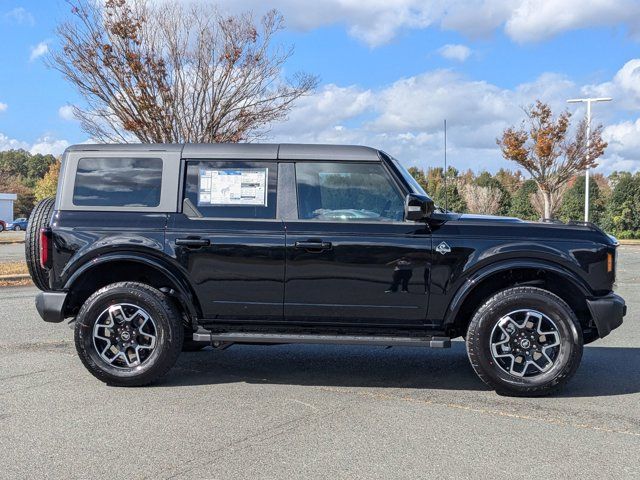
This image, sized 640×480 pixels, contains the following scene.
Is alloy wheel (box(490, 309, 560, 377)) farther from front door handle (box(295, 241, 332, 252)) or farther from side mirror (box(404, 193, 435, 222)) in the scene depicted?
front door handle (box(295, 241, 332, 252))

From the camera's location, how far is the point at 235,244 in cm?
514

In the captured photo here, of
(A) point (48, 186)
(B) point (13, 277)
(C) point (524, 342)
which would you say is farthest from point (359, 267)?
(A) point (48, 186)

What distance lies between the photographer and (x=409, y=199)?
4988 millimetres

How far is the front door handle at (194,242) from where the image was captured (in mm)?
5152

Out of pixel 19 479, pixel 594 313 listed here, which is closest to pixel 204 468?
pixel 19 479

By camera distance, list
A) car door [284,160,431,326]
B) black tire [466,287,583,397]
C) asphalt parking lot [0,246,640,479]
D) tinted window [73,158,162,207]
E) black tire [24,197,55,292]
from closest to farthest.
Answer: asphalt parking lot [0,246,640,479] < black tire [466,287,583,397] < car door [284,160,431,326] < tinted window [73,158,162,207] < black tire [24,197,55,292]

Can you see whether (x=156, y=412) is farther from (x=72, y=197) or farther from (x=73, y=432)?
(x=72, y=197)

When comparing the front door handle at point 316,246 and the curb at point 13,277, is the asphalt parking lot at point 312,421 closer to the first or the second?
the front door handle at point 316,246

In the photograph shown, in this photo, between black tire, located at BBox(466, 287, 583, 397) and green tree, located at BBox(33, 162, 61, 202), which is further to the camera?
green tree, located at BBox(33, 162, 61, 202)

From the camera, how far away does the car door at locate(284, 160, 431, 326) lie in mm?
5055

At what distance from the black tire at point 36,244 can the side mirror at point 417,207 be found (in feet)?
10.1

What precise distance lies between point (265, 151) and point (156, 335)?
1.75m

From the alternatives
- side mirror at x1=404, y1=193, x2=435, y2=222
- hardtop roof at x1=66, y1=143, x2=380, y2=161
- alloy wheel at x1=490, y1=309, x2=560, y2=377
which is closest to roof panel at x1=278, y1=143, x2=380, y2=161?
hardtop roof at x1=66, y1=143, x2=380, y2=161

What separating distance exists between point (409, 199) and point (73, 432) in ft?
9.49
